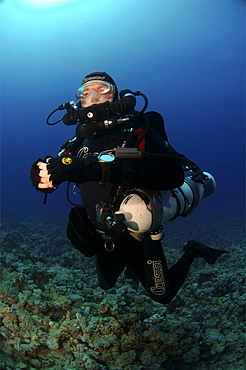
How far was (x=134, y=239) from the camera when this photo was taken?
338 centimetres

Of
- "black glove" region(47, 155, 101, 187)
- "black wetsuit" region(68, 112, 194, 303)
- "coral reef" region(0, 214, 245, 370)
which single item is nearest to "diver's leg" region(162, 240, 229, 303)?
"black wetsuit" region(68, 112, 194, 303)

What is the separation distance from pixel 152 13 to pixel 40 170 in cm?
4006

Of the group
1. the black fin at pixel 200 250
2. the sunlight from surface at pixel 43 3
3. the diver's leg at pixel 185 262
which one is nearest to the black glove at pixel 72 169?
the diver's leg at pixel 185 262

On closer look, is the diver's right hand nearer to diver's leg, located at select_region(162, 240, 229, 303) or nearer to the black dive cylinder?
the black dive cylinder

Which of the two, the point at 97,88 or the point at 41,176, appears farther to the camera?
the point at 97,88

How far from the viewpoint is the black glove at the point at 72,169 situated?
1924mm

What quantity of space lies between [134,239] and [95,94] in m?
2.08

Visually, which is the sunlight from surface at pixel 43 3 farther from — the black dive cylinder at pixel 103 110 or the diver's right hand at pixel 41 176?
the diver's right hand at pixel 41 176

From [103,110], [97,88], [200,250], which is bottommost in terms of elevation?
[200,250]

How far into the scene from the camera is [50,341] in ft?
10.6

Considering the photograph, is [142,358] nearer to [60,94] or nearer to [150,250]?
[150,250]

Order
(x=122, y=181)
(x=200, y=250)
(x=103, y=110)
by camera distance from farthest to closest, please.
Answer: (x=200, y=250) → (x=103, y=110) → (x=122, y=181)

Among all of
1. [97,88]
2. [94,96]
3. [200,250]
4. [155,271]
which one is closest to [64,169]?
[94,96]

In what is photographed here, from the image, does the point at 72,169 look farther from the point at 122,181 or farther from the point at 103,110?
the point at 103,110
